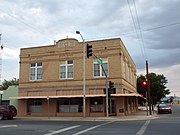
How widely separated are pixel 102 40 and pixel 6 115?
568 inches

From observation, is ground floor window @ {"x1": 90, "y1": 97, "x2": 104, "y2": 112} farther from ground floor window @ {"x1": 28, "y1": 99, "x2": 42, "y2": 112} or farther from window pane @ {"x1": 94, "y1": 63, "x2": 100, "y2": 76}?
ground floor window @ {"x1": 28, "y1": 99, "x2": 42, "y2": 112}

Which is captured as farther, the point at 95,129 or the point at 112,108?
the point at 112,108

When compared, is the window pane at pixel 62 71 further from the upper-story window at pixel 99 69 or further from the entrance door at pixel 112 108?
the entrance door at pixel 112 108

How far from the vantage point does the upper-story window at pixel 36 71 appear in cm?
3444

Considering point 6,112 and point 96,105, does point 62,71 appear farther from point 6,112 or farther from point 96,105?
point 6,112

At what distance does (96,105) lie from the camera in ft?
102

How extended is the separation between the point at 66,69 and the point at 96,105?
6.07 m

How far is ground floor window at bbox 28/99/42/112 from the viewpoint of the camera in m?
33.8

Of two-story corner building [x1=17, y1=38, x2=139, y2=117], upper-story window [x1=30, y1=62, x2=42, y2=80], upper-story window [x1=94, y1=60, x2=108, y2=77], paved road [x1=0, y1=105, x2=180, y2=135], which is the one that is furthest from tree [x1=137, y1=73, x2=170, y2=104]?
paved road [x1=0, y1=105, x2=180, y2=135]

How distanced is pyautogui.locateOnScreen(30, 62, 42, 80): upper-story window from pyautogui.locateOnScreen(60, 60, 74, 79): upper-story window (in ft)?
10.5

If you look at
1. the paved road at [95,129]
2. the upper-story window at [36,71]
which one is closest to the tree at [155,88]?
the upper-story window at [36,71]

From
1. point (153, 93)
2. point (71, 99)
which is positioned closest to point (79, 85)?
point (71, 99)

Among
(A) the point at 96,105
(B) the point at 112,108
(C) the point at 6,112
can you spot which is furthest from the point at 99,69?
(C) the point at 6,112

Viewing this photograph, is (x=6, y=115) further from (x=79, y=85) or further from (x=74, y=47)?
(x=74, y=47)
